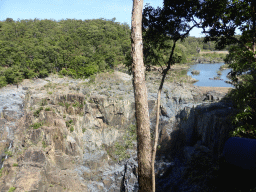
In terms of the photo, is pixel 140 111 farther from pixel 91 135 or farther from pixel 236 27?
pixel 91 135

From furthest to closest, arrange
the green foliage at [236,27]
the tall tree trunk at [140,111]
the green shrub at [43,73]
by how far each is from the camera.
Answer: the green shrub at [43,73] → the green foliage at [236,27] → the tall tree trunk at [140,111]

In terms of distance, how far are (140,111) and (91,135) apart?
17.1 m

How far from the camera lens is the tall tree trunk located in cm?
315

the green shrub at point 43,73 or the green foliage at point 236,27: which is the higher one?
the green foliage at point 236,27

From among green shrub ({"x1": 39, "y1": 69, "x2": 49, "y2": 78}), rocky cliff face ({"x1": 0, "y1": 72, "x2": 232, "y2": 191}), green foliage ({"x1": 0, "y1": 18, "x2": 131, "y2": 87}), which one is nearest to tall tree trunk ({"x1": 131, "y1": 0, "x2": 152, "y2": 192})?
rocky cliff face ({"x1": 0, "y1": 72, "x2": 232, "y2": 191})

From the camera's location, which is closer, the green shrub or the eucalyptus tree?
the eucalyptus tree

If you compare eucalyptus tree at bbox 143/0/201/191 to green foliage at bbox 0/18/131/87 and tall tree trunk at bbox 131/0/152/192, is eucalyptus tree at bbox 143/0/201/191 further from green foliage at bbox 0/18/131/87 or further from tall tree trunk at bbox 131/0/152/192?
green foliage at bbox 0/18/131/87

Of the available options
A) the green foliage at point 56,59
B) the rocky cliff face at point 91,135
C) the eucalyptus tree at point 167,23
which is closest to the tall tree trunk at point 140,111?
the eucalyptus tree at point 167,23

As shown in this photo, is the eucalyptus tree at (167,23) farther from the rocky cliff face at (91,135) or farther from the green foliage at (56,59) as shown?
the green foliage at (56,59)

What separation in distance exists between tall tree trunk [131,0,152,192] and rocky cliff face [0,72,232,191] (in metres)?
11.7

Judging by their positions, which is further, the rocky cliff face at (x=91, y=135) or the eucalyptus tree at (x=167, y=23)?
the rocky cliff face at (x=91, y=135)

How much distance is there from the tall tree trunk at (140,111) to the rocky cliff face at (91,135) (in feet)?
38.5

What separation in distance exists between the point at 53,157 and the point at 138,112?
15.1m

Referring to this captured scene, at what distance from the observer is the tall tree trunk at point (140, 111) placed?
315 centimetres
